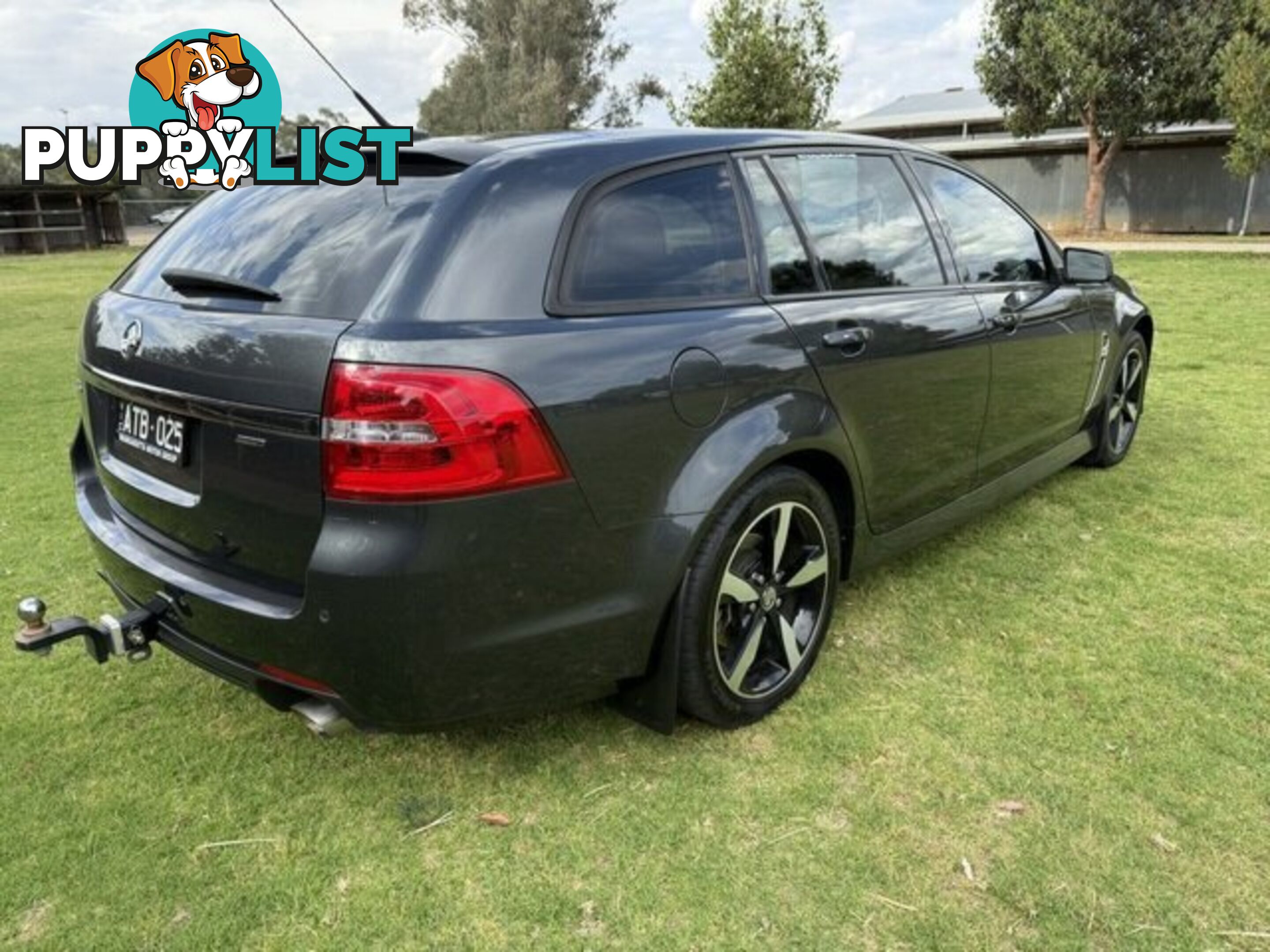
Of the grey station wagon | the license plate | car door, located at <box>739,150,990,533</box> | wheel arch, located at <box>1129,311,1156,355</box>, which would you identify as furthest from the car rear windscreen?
wheel arch, located at <box>1129,311,1156,355</box>

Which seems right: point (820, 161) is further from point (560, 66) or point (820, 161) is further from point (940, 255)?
point (560, 66)

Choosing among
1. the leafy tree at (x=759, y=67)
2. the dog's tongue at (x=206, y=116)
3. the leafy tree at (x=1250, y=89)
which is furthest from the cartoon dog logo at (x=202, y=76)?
the leafy tree at (x=1250, y=89)

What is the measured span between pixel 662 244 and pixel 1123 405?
342 cm

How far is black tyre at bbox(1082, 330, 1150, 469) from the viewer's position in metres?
4.56

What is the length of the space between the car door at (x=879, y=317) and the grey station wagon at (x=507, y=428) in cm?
1

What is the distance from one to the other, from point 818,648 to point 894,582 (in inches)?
30.9

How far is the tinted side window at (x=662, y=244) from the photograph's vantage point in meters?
2.18

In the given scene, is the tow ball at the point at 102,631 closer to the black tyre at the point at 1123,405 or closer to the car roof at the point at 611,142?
the car roof at the point at 611,142

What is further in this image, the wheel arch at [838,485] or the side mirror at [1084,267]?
the side mirror at [1084,267]

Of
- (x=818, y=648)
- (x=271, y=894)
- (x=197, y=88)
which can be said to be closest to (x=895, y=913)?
(x=818, y=648)

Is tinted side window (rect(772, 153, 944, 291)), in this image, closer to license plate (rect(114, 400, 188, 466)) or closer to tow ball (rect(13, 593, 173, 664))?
license plate (rect(114, 400, 188, 466))

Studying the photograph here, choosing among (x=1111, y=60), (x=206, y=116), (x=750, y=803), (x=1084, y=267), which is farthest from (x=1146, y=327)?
Result: (x=1111, y=60)

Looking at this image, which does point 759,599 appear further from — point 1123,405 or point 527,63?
point 527,63

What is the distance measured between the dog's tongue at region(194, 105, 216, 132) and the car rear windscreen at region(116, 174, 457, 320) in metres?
15.2
